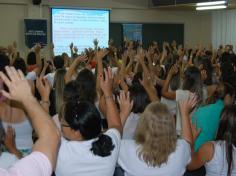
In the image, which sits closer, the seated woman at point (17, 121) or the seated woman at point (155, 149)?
the seated woman at point (155, 149)

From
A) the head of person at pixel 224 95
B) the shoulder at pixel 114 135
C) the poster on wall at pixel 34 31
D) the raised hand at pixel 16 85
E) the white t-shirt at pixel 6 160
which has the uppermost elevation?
the poster on wall at pixel 34 31

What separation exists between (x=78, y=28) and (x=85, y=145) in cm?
1099

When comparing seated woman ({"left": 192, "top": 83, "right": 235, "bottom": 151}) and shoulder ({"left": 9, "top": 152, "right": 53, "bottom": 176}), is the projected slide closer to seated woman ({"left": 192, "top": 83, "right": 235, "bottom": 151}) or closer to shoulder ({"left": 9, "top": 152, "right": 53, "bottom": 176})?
seated woman ({"left": 192, "top": 83, "right": 235, "bottom": 151})

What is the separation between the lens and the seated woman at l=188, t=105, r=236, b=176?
2646 mm

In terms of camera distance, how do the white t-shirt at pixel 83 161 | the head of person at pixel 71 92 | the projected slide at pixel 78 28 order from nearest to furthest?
the white t-shirt at pixel 83 161 < the head of person at pixel 71 92 < the projected slide at pixel 78 28

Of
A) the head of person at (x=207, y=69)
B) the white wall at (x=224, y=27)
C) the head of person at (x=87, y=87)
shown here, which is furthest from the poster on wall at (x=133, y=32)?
the head of person at (x=87, y=87)

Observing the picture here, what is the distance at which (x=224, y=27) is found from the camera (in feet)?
49.1

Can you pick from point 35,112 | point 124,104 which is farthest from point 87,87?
point 35,112

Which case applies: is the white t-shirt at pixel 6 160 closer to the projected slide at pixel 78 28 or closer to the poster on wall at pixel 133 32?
the projected slide at pixel 78 28

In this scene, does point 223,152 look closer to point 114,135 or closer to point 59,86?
point 114,135

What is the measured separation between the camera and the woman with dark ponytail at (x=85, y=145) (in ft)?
7.48

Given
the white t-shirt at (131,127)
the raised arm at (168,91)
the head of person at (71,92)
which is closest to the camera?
the white t-shirt at (131,127)

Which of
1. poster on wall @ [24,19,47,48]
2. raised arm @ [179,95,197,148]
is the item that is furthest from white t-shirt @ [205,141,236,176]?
poster on wall @ [24,19,47,48]

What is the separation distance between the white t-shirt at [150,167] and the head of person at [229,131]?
0.25 metres
